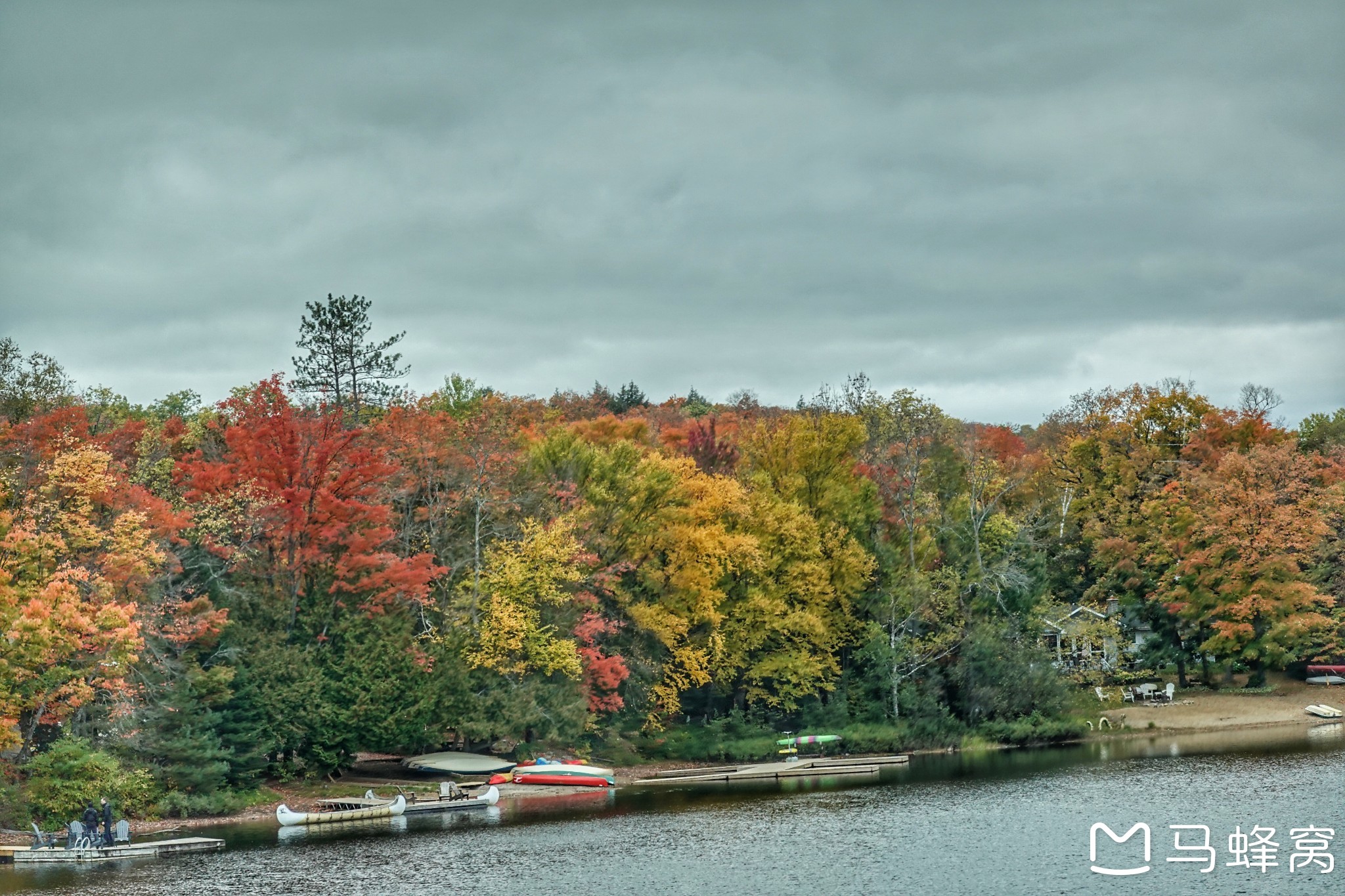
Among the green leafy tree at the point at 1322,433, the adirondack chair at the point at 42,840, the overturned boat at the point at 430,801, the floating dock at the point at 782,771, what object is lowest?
the floating dock at the point at 782,771


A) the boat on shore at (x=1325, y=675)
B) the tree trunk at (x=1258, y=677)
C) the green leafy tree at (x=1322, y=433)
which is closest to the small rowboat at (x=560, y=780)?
the tree trunk at (x=1258, y=677)

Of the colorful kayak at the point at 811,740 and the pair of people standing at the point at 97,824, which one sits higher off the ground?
the pair of people standing at the point at 97,824

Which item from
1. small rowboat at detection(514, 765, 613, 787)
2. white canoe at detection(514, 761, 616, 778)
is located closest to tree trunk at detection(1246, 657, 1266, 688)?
white canoe at detection(514, 761, 616, 778)

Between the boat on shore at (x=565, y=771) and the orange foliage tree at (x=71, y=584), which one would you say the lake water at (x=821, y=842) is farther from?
the orange foliage tree at (x=71, y=584)

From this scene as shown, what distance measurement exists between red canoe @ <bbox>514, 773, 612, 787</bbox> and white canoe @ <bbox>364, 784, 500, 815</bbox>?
2981mm

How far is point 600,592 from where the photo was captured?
71.2m

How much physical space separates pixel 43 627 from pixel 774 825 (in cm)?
2766

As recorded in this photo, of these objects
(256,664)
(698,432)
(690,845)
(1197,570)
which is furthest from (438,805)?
(1197,570)

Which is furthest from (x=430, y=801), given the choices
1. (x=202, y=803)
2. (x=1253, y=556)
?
(x=1253, y=556)

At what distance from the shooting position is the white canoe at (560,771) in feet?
208

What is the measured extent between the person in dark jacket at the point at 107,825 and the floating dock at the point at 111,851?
466mm

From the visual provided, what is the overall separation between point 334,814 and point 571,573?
1726 cm

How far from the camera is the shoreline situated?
60.0m

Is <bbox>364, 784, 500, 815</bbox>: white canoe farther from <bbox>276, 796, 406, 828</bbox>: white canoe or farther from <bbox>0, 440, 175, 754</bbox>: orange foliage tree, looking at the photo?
<bbox>0, 440, 175, 754</bbox>: orange foliage tree
